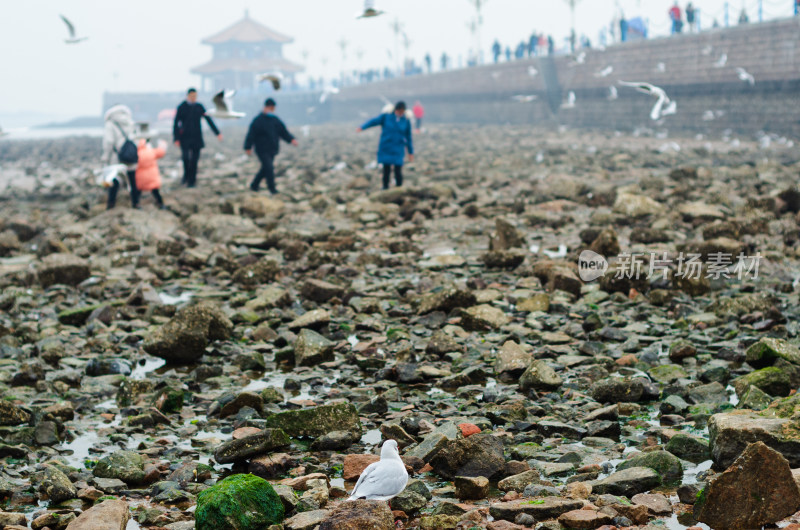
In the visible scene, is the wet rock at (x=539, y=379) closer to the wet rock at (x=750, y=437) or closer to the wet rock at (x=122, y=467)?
the wet rock at (x=750, y=437)

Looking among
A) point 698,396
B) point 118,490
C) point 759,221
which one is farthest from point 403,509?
point 759,221

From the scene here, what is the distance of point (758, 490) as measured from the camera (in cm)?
279

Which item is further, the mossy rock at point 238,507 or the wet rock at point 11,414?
the wet rock at point 11,414

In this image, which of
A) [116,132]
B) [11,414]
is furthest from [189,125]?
[11,414]

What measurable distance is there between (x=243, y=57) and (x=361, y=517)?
334 feet

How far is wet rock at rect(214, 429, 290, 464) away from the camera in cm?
366

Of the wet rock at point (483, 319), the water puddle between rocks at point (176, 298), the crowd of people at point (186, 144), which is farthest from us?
the crowd of people at point (186, 144)

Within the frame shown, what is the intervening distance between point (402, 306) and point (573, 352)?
1.78 m

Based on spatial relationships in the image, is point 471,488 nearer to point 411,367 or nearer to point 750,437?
point 750,437

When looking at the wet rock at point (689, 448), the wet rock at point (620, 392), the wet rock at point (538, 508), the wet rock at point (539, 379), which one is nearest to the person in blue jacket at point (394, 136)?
the wet rock at point (539, 379)

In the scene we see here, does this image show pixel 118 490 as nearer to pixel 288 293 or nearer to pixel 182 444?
pixel 182 444

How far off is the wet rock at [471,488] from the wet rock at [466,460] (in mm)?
151

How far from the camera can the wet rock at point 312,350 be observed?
5.25 m

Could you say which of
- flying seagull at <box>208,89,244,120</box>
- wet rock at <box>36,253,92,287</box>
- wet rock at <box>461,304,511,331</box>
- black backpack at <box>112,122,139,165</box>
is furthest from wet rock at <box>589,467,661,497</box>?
black backpack at <box>112,122,139,165</box>
